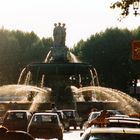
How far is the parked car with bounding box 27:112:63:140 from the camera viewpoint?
34.2 meters

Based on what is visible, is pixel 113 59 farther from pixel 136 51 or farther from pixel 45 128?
pixel 136 51

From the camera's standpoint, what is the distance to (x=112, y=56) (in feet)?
374

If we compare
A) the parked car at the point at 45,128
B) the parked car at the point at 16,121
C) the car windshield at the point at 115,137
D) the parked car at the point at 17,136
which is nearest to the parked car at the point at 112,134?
the car windshield at the point at 115,137

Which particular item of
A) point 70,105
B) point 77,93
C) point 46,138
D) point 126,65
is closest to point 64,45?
point 77,93

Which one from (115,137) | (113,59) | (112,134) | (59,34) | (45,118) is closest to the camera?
(115,137)

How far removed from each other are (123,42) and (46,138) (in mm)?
81673

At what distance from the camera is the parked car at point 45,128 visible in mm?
34188

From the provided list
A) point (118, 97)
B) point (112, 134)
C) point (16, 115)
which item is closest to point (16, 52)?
point (118, 97)

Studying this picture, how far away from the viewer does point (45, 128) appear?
3462 cm

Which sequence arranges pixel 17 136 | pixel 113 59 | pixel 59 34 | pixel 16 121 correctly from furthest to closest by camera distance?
pixel 113 59 → pixel 59 34 → pixel 16 121 → pixel 17 136

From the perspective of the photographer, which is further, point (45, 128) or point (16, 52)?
point (16, 52)

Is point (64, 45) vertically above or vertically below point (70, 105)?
above

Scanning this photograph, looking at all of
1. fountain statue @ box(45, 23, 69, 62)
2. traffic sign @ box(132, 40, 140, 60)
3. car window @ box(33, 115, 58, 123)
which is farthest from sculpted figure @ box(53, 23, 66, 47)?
traffic sign @ box(132, 40, 140, 60)

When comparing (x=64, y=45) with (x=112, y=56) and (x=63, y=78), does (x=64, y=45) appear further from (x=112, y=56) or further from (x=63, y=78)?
(x=112, y=56)
